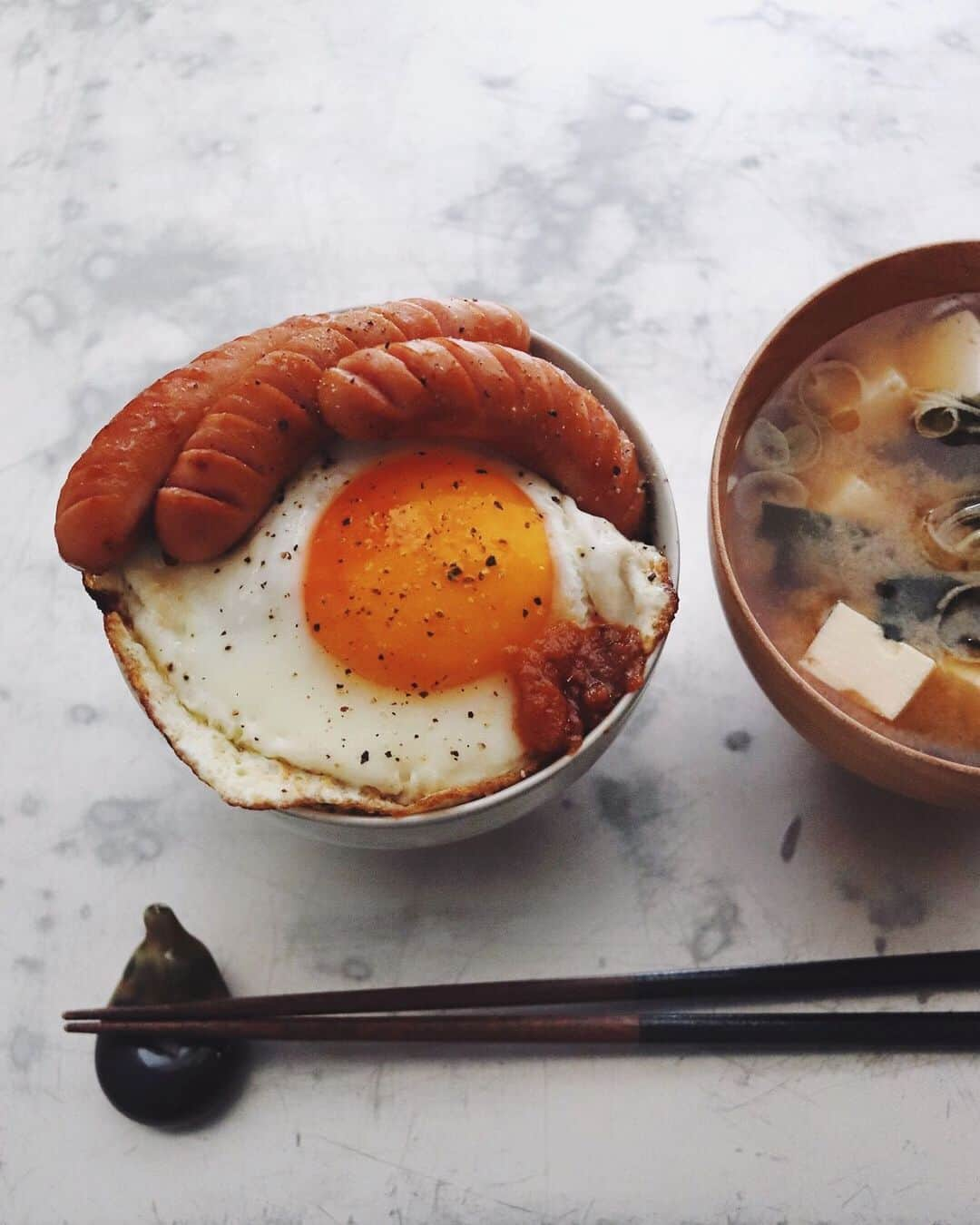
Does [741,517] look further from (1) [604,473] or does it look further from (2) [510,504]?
(2) [510,504]

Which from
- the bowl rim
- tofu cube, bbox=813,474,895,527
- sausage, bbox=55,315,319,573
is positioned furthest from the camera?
tofu cube, bbox=813,474,895,527

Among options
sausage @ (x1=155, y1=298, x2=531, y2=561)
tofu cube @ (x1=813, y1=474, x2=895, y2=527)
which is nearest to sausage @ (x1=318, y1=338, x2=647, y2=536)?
sausage @ (x1=155, y1=298, x2=531, y2=561)

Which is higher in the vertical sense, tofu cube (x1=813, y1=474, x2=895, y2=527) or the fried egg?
the fried egg

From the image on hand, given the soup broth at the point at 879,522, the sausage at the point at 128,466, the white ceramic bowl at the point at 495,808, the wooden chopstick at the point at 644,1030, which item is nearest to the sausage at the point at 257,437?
the sausage at the point at 128,466

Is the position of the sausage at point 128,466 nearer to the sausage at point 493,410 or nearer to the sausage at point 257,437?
the sausage at point 257,437

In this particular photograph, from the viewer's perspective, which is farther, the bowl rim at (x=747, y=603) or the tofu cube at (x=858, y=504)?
the tofu cube at (x=858, y=504)

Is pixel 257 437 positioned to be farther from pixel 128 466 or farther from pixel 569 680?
pixel 569 680

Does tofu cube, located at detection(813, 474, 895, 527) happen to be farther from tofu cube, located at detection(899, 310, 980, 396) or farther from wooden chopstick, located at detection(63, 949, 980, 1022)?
wooden chopstick, located at detection(63, 949, 980, 1022)

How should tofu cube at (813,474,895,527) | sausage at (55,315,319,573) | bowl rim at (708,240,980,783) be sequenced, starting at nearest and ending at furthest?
bowl rim at (708,240,980,783) → sausage at (55,315,319,573) → tofu cube at (813,474,895,527)

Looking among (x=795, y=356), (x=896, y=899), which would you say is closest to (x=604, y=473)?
(x=795, y=356)
